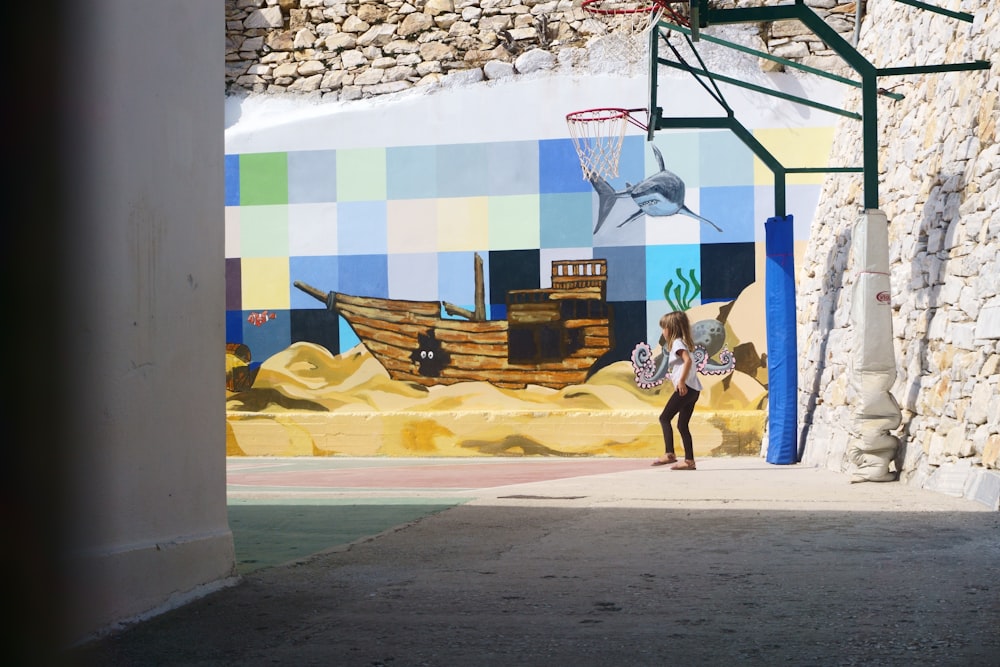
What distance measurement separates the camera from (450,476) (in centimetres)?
1054

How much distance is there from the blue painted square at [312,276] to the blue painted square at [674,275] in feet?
12.3

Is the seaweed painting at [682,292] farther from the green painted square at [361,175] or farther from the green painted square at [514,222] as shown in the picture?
the green painted square at [361,175]

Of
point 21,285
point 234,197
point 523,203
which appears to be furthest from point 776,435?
point 21,285

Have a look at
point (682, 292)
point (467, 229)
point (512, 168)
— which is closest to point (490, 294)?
point (467, 229)

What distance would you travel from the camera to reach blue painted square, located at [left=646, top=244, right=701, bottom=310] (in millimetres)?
13109

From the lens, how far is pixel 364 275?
45.5 feet

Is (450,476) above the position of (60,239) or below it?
below

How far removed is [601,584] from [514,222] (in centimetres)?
920

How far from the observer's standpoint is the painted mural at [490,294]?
42.9 feet

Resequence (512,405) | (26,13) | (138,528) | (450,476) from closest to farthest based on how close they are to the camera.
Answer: (26,13) → (138,528) → (450,476) → (512,405)

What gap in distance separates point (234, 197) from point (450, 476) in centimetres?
553

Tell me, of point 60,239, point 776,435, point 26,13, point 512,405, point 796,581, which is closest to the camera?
point 26,13

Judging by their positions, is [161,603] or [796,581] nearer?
[161,603]

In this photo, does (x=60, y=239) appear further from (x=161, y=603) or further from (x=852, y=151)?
(x=852, y=151)
